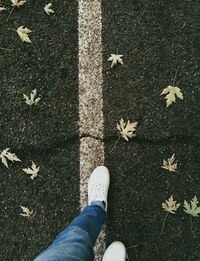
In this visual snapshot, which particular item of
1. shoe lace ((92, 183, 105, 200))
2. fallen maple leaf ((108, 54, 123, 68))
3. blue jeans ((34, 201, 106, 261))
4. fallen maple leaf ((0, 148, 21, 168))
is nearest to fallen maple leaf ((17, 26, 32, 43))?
fallen maple leaf ((108, 54, 123, 68))

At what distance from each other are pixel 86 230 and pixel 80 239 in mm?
160

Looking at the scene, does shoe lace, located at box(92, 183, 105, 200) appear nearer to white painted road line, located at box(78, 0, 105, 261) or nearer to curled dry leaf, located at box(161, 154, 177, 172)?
white painted road line, located at box(78, 0, 105, 261)

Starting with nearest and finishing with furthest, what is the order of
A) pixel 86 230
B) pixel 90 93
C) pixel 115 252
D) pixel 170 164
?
1. pixel 86 230
2. pixel 115 252
3. pixel 170 164
4. pixel 90 93

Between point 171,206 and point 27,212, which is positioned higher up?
point 171,206

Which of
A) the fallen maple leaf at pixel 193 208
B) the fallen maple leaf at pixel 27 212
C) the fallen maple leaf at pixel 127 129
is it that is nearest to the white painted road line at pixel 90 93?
the fallen maple leaf at pixel 127 129

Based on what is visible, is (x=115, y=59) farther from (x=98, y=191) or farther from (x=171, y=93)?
(x=98, y=191)

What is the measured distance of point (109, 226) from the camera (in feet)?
10.7

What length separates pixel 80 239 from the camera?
2.65 metres

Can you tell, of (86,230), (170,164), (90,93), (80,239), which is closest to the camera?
(80,239)

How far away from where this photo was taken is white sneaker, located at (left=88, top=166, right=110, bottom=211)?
319cm

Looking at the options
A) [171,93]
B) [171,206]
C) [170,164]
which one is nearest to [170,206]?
[171,206]

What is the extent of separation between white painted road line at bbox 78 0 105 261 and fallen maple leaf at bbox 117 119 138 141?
15 cm

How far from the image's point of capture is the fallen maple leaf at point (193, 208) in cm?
320

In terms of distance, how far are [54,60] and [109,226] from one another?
130cm
